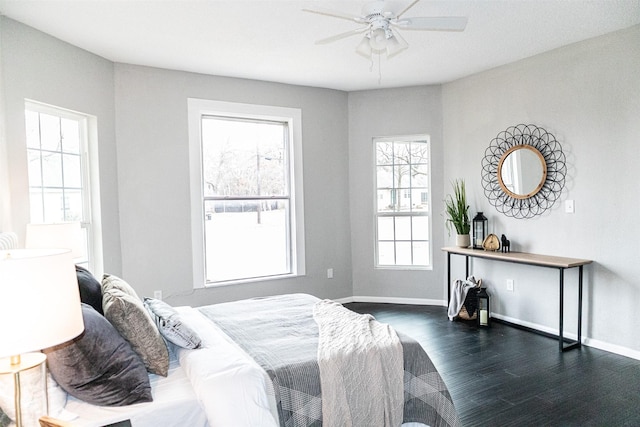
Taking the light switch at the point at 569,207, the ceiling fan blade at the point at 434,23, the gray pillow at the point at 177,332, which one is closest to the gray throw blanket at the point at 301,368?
the gray pillow at the point at 177,332

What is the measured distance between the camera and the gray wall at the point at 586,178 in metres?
3.46

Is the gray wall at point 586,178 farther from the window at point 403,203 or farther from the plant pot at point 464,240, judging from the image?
the window at point 403,203

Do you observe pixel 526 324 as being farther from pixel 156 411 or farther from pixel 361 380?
pixel 156 411

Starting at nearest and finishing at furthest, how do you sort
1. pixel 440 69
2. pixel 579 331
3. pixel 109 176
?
1. pixel 579 331
2. pixel 109 176
3. pixel 440 69

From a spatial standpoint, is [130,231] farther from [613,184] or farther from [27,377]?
[613,184]

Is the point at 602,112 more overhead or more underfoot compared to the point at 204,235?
more overhead

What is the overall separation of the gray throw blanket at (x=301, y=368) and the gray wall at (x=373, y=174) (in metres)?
2.65

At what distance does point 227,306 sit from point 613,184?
3301 millimetres

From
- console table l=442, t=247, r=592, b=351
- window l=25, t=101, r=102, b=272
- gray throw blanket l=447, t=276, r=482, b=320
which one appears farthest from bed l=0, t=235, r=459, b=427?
gray throw blanket l=447, t=276, r=482, b=320

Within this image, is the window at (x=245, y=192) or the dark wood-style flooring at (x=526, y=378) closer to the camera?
the dark wood-style flooring at (x=526, y=378)

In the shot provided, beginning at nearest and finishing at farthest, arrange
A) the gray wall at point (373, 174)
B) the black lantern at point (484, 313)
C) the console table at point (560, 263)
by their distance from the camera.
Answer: the console table at point (560, 263), the black lantern at point (484, 313), the gray wall at point (373, 174)

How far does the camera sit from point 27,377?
1508 mm

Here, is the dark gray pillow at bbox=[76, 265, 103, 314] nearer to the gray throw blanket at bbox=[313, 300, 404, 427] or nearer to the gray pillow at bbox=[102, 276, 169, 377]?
the gray pillow at bbox=[102, 276, 169, 377]

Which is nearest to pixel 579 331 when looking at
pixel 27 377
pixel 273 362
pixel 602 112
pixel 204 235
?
pixel 602 112
